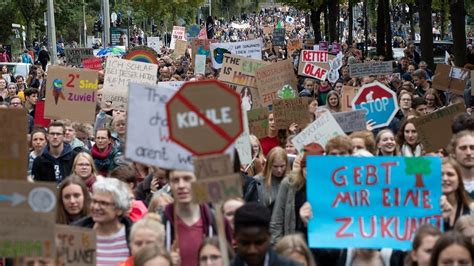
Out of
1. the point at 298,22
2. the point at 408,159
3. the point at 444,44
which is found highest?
the point at 298,22

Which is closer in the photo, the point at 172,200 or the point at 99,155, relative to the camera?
the point at 172,200

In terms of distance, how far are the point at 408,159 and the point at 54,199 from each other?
2084 mm

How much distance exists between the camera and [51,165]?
11828 millimetres

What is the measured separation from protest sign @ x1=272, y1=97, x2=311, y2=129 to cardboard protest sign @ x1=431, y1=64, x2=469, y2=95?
5.78 meters

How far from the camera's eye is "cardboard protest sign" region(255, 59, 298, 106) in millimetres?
16203

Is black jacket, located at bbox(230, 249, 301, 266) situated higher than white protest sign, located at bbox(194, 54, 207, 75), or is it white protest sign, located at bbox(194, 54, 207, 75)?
white protest sign, located at bbox(194, 54, 207, 75)

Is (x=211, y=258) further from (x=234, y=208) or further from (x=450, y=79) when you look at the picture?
(x=450, y=79)

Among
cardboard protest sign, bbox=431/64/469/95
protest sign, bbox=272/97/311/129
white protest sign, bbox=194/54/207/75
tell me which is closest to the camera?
protest sign, bbox=272/97/311/129

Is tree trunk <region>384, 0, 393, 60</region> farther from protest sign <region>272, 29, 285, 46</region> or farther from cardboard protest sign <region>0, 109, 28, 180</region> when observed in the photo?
cardboard protest sign <region>0, 109, 28, 180</region>

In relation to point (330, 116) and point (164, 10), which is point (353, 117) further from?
point (164, 10)

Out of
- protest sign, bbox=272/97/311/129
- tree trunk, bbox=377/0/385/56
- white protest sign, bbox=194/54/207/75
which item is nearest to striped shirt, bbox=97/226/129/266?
protest sign, bbox=272/97/311/129

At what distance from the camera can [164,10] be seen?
65938mm

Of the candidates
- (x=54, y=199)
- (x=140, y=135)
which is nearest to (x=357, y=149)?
(x=140, y=135)

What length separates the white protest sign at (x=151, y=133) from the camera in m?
7.21
